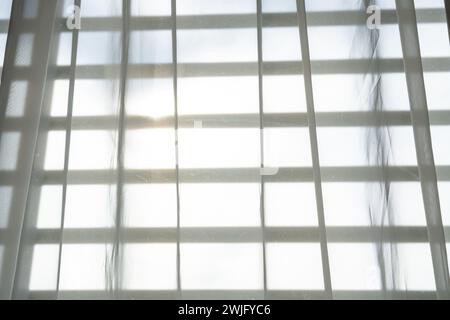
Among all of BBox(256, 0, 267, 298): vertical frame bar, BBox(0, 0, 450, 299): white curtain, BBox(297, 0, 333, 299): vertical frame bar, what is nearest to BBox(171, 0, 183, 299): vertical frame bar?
BBox(0, 0, 450, 299): white curtain

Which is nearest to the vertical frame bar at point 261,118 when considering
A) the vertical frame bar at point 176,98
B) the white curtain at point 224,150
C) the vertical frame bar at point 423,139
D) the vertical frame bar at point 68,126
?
the white curtain at point 224,150

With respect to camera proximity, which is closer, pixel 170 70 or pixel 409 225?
pixel 409 225

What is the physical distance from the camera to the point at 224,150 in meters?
1.13

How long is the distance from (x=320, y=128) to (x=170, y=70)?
349mm

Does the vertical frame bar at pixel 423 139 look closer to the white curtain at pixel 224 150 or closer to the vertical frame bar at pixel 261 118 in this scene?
the white curtain at pixel 224 150

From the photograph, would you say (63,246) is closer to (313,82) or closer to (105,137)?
(105,137)

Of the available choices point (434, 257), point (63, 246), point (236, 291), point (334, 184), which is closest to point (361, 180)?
point (334, 184)

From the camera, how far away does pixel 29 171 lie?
1100mm

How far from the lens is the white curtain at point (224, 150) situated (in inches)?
41.7

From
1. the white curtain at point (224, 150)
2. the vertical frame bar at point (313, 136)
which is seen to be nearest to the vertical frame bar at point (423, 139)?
the white curtain at point (224, 150)

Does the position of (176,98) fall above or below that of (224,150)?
above

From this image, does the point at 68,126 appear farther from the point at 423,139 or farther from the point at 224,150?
the point at 423,139

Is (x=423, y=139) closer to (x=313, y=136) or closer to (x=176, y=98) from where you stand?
(x=313, y=136)

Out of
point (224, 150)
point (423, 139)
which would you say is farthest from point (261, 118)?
point (423, 139)
